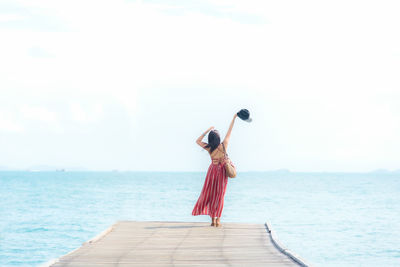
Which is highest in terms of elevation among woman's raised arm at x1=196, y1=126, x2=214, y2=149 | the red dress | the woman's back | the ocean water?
woman's raised arm at x1=196, y1=126, x2=214, y2=149

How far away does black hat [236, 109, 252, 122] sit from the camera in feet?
29.6

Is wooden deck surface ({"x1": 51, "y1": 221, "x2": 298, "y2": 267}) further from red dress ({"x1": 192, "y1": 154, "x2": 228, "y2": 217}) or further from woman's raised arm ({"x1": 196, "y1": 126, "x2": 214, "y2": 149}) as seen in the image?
woman's raised arm ({"x1": 196, "y1": 126, "x2": 214, "y2": 149})

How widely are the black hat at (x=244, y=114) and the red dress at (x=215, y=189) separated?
0.92 metres

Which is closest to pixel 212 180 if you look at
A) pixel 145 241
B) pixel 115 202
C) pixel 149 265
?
pixel 145 241

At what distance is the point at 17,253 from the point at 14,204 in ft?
81.9

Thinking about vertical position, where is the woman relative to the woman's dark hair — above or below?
A: below

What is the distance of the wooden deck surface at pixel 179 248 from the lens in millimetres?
6488

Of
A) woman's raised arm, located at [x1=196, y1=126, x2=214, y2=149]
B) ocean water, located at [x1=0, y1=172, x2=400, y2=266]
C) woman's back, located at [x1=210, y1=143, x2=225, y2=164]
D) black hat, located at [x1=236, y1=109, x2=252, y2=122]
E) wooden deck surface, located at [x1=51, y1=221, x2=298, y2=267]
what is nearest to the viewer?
wooden deck surface, located at [x1=51, y1=221, x2=298, y2=267]

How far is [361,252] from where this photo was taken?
772 inches

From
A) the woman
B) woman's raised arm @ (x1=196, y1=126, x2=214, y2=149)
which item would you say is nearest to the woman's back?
the woman

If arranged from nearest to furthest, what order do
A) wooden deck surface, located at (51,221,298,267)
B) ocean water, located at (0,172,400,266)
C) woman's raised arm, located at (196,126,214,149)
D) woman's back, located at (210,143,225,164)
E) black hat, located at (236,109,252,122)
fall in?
wooden deck surface, located at (51,221,298,267), black hat, located at (236,109,252,122), woman's raised arm, located at (196,126,214,149), woman's back, located at (210,143,225,164), ocean water, located at (0,172,400,266)

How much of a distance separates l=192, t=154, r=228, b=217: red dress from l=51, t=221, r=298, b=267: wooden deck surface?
0.30m

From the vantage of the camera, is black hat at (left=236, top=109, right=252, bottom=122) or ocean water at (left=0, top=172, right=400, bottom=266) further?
ocean water at (left=0, top=172, right=400, bottom=266)

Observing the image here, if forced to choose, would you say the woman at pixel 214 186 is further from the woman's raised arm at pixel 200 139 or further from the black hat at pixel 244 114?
the black hat at pixel 244 114
